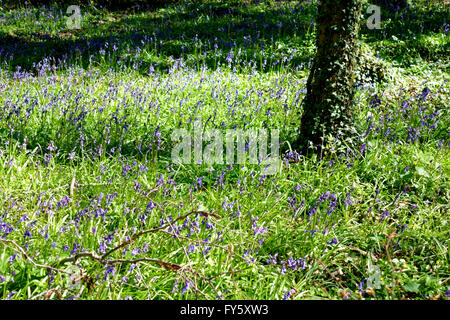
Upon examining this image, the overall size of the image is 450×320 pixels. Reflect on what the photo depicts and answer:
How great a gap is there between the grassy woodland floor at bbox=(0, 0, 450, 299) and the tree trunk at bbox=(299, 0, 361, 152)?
1.00 ft

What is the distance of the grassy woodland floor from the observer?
2457mm

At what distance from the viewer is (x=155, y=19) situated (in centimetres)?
1066

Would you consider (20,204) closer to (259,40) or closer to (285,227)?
(285,227)

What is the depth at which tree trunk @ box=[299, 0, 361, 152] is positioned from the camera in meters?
3.76

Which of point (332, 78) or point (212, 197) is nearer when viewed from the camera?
point (212, 197)

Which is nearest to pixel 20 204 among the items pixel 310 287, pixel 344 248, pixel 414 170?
pixel 310 287

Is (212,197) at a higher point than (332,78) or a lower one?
lower

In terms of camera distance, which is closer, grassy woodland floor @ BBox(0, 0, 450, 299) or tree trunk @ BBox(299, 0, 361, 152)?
grassy woodland floor @ BBox(0, 0, 450, 299)

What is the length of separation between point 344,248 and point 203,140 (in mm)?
2022

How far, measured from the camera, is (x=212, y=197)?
10.9 feet

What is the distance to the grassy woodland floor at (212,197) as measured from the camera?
2457 mm

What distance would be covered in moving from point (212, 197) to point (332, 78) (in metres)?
1.76

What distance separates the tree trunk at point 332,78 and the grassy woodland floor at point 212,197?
1.00 ft

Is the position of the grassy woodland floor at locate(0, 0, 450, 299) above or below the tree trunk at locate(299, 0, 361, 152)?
below
